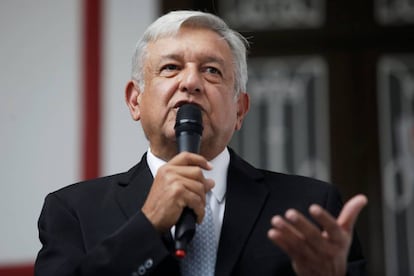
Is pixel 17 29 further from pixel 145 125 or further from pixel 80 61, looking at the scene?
pixel 145 125

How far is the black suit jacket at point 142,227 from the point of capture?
1.49 m

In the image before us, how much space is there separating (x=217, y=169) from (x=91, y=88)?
1.98 meters

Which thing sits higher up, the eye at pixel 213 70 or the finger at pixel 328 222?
the eye at pixel 213 70

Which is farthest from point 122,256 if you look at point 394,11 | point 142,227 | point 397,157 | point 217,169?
point 394,11

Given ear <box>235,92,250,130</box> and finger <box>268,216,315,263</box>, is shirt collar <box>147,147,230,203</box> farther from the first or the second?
finger <box>268,216,315,263</box>

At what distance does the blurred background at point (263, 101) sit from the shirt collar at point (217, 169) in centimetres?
179

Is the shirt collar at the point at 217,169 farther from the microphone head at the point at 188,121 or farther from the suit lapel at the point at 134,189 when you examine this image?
the microphone head at the point at 188,121

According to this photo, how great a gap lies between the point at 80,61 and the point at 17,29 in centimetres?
33

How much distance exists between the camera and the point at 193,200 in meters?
1.44

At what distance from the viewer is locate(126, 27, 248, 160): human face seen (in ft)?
5.68

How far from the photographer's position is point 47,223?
169cm

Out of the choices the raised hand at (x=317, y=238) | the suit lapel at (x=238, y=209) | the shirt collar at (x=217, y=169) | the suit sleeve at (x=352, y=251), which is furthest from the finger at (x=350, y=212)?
the shirt collar at (x=217, y=169)

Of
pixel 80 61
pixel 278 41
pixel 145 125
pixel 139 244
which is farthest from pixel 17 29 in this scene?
pixel 139 244

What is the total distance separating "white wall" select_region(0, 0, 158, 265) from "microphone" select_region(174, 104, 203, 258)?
1.99 m
